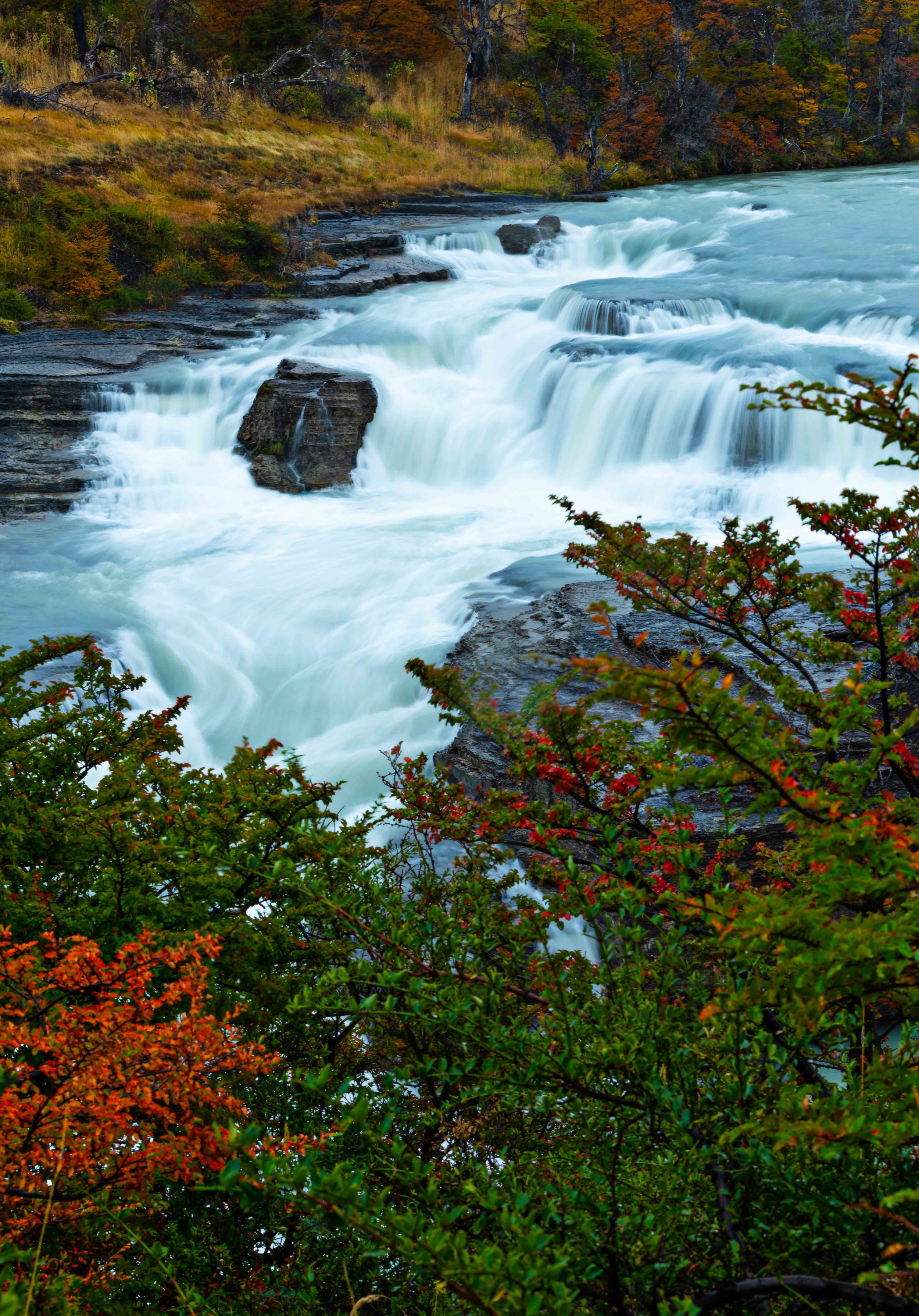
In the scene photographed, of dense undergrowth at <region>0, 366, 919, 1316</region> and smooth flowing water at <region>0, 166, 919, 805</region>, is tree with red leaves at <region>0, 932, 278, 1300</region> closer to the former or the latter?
dense undergrowth at <region>0, 366, 919, 1316</region>

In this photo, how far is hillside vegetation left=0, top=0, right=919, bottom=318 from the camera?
16641 millimetres

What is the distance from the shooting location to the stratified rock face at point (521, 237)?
18828 millimetres

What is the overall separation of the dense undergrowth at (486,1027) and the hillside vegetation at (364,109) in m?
14.7

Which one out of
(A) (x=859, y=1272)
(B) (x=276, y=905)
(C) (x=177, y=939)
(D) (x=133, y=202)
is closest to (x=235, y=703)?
(B) (x=276, y=905)

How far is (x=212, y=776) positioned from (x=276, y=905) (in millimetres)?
510

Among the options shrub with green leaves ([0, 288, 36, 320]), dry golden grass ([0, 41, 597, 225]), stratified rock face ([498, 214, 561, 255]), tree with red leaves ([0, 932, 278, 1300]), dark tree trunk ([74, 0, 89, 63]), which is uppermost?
dark tree trunk ([74, 0, 89, 63])

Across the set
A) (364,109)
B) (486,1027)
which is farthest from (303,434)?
(364,109)

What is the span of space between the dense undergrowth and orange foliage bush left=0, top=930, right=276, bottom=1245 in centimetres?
1

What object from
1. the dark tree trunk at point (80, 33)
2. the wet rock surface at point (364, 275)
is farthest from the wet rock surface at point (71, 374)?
the dark tree trunk at point (80, 33)

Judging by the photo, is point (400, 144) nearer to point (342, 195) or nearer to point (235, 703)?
point (342, 195)

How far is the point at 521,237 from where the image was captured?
61.9 feet

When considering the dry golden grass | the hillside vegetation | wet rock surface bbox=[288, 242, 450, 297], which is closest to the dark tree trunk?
the hillside vegetation

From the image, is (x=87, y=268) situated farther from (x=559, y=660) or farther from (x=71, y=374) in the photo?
(x=559, y=660)

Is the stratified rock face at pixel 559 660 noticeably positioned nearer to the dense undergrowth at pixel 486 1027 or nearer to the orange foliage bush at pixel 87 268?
the dense undergrowth at pixel 486 1027
